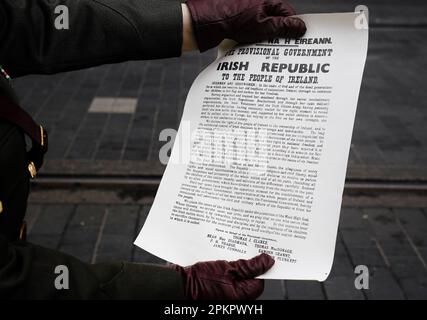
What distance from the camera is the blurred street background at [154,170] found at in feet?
10.1

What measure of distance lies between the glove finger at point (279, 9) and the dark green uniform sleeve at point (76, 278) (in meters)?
0.68

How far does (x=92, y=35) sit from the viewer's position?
4.60ft

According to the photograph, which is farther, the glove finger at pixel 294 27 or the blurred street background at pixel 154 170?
the blurred street background at pixel 154 170

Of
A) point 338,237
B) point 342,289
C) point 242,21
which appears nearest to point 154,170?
point 338,237

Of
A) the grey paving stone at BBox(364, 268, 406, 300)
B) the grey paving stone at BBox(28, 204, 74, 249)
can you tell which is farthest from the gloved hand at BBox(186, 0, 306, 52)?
the grey paving stone at BBox(28, 204, 74, 249)

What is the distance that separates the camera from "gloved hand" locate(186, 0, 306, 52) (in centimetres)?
134

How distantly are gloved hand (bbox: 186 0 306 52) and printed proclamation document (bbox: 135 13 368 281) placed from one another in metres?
0.03

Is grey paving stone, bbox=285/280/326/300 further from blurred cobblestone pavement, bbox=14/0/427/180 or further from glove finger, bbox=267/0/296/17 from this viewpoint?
glove finger, bbox=267/0/296/17

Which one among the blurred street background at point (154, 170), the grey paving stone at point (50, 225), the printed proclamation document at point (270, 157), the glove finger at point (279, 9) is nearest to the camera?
the printed proclamation document at point (270, 157)

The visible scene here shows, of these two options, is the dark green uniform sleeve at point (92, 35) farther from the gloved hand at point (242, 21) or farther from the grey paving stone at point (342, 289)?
the grey paving stone at point (342, 289)

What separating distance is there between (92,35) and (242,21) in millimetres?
376

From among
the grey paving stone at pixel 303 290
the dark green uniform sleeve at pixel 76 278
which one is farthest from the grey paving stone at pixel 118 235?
the dark green uniform sleeve at pixel 76 278

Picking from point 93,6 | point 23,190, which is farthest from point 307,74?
point 23,190

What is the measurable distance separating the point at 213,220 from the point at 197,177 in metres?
0.12
